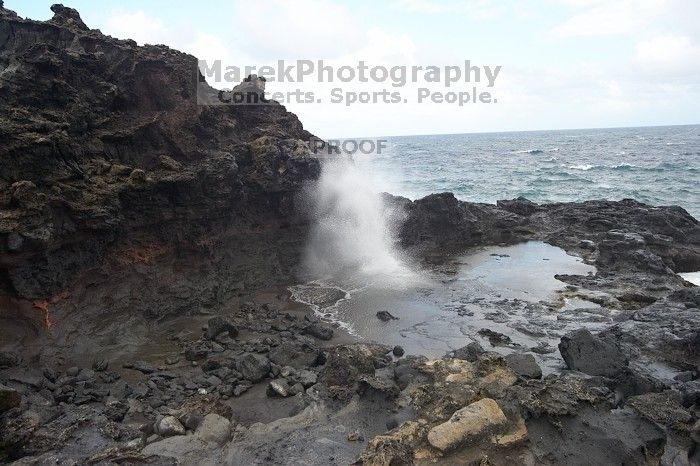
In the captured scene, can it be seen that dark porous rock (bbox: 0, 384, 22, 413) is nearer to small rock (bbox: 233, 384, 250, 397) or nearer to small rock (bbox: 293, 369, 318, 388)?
small rock (bbox: 233, 384, 250, 397)

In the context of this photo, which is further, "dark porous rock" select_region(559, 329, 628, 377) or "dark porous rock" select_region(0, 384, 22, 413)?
"dark porous rock" select_region(559, 329, 628, 377)

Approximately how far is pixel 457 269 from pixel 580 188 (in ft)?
87.5

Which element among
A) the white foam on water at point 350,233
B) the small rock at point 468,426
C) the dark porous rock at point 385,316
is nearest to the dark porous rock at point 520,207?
the white foam on water at point 350,233

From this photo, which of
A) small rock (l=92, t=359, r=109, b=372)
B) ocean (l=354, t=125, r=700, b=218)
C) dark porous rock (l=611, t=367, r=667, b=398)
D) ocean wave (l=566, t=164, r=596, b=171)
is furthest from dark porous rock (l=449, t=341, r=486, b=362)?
ocean wave (l=566, t=164, r=596, b=171)

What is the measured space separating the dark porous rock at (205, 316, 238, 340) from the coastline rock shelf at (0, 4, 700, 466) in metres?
0.04

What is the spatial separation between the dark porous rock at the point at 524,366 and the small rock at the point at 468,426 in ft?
8.52

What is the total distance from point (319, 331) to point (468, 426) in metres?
5.51

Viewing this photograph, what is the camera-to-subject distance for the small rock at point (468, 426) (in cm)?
588

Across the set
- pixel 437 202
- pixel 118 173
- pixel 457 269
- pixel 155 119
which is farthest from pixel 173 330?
pixel 437 202

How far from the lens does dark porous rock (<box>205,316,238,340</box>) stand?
10.7 meters

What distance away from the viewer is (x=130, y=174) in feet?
35.9

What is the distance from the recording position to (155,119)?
1236cm

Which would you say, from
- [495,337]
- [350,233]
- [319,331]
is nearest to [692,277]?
[495,337]

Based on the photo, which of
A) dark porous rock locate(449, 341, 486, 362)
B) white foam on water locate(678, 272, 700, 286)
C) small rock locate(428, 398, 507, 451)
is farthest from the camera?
white foam on water locate(678, 272, 700, 286)
